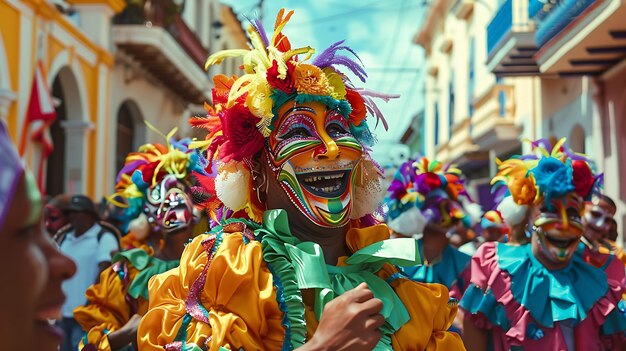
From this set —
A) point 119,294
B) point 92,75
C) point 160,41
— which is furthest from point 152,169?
point 160,41

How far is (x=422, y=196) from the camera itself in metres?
6.94

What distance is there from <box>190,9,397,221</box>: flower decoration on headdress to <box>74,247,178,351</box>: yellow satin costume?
6.65ft

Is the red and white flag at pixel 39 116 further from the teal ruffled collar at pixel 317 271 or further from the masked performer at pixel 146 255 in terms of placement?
the teal ruffled collar at pixel 317 271

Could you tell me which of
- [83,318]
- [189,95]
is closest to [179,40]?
[189,95]

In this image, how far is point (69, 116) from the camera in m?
14.8

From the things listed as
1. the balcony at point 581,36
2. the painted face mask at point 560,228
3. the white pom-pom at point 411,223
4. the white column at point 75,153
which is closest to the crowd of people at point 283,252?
the painted face mask at point 560,228

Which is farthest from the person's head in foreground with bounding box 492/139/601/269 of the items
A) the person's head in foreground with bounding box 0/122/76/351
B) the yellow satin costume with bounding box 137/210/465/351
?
the person's head in foreground with bounding box 0/122/76/351

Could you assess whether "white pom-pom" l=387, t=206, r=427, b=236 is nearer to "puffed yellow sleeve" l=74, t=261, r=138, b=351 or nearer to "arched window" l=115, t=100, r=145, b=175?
"puffed yellow sleeve" l=74, t=261, r=138, b=351

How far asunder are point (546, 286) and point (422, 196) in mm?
2674

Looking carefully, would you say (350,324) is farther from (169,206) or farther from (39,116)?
(39,116)

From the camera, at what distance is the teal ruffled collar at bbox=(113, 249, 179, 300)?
4785 millimetres

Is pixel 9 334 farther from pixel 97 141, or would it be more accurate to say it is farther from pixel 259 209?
pixel 97 141

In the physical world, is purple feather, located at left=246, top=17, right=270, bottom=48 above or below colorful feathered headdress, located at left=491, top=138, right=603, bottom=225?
above

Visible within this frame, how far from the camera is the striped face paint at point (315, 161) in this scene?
8.75 feet
